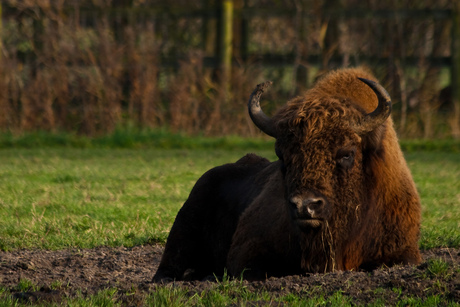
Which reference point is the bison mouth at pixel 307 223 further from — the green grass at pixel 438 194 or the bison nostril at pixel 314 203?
the green grass at pixel 438 194

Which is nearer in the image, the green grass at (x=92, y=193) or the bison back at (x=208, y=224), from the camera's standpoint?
the bison back at (x=208, y=224)

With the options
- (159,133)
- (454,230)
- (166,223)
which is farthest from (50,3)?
(454,230)

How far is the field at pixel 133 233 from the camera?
190 inches

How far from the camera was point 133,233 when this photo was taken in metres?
8.24

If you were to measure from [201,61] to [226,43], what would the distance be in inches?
36.3

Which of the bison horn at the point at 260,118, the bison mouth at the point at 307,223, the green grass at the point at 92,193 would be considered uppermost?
the bison horn at the point at 260,118

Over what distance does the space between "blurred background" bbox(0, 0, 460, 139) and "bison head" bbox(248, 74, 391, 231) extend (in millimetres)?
11725

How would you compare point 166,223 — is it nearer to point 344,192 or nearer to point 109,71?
point 344,192

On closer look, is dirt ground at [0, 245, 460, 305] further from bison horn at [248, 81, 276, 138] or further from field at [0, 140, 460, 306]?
bison horn at [248, 81, 276, 138]

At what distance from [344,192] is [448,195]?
19.4 ft

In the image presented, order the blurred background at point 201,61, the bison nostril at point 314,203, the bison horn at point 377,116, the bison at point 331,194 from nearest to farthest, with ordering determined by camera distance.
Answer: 1. the bison nostril at point 314,203
2. the bison at point 331,194
3. the bison horn at point 377,116
4. the blurred background at point 201,61

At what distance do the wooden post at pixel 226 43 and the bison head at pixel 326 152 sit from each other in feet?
39.0

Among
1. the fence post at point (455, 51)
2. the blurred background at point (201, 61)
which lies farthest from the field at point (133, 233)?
the fence post at point (455, 51)

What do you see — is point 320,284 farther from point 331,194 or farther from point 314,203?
point 331,194
